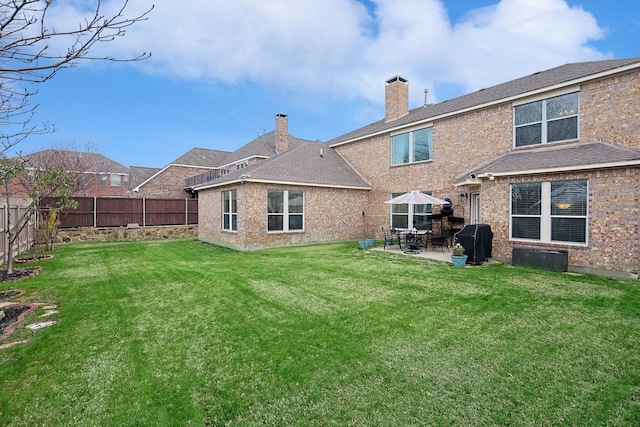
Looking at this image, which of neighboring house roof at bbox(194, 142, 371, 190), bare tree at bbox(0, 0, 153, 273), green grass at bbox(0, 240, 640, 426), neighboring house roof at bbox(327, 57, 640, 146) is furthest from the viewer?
neighboring house roof at bbox(194, 142, 371, 190)

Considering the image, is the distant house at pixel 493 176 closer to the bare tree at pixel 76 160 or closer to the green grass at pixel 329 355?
the green grass at pixel 329 355

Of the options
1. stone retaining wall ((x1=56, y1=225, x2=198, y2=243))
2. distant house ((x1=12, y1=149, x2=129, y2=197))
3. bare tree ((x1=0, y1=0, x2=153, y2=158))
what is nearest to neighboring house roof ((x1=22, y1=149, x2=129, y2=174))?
distant house ((x1=12, y1=149, x2=129, y2=197))

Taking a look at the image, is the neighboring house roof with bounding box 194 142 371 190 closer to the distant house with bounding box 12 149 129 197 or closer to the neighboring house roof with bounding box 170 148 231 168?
the neighboring house roof with bounding box 170 148 231 168

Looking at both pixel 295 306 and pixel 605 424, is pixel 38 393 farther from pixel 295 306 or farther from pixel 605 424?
pixel 605 424

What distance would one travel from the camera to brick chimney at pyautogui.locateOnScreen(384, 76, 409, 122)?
52.7 ft

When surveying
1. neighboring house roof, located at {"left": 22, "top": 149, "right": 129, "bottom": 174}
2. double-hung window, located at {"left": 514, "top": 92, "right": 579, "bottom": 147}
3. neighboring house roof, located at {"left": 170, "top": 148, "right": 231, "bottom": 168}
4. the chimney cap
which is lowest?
double-hung window, located at {"left": 514, "top": 92, "right": 579, "bottom": 147}

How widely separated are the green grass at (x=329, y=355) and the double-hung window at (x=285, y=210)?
6268mm

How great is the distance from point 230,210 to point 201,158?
20103 millimetres

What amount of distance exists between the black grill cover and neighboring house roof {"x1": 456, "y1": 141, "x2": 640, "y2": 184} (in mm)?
1782

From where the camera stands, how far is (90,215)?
17.2 meters

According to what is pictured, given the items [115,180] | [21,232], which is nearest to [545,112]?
[21,232]

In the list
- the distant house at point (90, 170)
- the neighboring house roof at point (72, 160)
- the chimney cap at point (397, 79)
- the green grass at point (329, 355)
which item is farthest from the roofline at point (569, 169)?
the neighboring house roof at point (72, 160)

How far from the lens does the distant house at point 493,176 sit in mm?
7797

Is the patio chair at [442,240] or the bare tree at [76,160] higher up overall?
the bare tree at [76,160]
